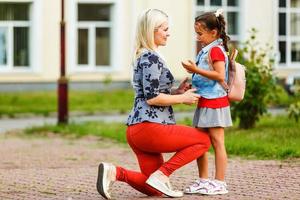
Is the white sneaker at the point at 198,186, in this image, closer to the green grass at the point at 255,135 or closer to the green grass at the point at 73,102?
the green grass at the point at 255,135

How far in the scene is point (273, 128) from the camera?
1764 centimetres

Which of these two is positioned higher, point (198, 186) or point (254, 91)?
point (254, 91)

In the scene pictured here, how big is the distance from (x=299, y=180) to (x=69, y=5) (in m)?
21.7

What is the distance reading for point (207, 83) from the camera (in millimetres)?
9922

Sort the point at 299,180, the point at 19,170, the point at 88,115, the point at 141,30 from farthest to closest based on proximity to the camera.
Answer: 1. the point at 88,115
2. the point at 19,170
3. the point at 299,180
4. the point at 141,30

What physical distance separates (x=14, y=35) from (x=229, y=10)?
6.90 meters

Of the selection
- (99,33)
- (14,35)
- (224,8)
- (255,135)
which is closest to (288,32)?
(224,8)

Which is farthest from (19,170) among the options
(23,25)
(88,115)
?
(23,25)

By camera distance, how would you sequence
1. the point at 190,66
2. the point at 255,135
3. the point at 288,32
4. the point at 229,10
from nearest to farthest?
the point at 190,66
the point at 255,135
the point at 229,10
the point at 288,32

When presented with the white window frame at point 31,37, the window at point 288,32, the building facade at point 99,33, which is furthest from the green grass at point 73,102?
the window at point 288,32

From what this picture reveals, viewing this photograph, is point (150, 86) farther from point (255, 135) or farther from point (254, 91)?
point (254, 91)

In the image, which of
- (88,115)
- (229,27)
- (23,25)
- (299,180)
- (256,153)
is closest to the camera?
(299,180)

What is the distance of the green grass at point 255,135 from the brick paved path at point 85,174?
1.83ft

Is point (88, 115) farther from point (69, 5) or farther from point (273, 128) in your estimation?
point (273, 128)
